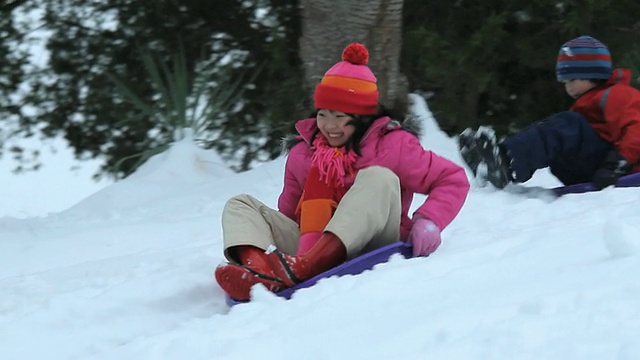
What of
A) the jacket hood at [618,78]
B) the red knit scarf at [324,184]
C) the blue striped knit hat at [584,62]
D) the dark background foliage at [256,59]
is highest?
the red knit scarf at [324,184]

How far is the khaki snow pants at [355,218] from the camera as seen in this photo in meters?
2.84

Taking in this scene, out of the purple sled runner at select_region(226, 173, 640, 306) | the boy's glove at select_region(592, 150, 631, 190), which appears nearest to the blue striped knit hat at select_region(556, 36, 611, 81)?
the boy's glove at select_region(592, 150, 631, 190)

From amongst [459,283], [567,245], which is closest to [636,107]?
[567,245]

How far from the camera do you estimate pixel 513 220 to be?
3830mm

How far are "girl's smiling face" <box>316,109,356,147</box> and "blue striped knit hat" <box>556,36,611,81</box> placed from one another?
1875 mm

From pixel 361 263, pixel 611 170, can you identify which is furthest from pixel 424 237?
pixel 611 170

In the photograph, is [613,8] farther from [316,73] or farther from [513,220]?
[513,220]

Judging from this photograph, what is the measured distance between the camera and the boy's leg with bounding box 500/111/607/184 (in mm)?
4371

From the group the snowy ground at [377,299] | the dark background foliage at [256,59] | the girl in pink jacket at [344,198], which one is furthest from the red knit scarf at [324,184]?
the dark background foliage at [256,59]

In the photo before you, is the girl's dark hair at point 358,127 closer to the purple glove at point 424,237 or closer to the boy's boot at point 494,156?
the purple glove at point 424,237

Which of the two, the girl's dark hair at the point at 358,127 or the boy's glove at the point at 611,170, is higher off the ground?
the girl's dark hair at the point at 358,127

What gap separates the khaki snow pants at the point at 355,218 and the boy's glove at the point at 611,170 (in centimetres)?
161

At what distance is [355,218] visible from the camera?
284 centimetres

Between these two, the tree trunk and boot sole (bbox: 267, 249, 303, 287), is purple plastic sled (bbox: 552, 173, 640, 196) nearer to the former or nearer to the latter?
the tree trunk
